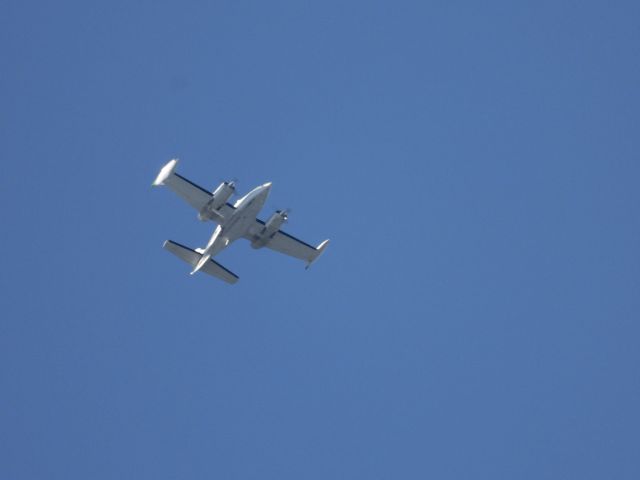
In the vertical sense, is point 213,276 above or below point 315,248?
below

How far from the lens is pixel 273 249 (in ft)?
194

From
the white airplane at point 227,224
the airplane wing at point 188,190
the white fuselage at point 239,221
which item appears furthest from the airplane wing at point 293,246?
the airplane wing at point 188,190

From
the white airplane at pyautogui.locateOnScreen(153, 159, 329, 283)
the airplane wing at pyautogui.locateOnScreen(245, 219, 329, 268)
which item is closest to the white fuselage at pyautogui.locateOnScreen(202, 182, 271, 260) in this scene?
the white airplane at pyautogui.locateOnScreen(153, 159, 329, 283)

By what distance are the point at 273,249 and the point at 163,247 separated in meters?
5.83

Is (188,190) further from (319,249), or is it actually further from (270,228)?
(319,249)

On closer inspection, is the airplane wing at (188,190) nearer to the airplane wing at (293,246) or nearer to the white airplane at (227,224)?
the white airplane at (227,224)

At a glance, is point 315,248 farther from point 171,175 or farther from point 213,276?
point 171,175

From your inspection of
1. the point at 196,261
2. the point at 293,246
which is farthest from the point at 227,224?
the point at 293,246

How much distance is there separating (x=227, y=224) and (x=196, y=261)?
380 centimetres

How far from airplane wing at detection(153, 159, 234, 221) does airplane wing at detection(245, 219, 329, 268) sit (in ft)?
12.1

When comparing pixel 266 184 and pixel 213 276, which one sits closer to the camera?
pixel 266 184

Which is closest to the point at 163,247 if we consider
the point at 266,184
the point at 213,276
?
the point at 213,276

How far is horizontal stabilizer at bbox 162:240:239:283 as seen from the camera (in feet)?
189

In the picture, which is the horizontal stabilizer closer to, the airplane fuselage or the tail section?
the airplane fuselage
